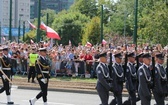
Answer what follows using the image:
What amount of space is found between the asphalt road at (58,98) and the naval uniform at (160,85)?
5.34m

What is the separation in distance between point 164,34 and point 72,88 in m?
11.0

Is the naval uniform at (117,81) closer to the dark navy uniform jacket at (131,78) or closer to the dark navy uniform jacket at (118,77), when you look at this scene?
the dark navy uniform jacket at (118,77)

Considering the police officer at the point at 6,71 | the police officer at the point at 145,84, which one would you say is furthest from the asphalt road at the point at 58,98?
the police officer at the point at 145,84

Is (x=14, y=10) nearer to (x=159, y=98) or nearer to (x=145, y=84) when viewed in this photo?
(x=159, y=98)

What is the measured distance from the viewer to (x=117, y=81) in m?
12.0

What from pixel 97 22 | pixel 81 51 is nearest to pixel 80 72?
pixel 81 51

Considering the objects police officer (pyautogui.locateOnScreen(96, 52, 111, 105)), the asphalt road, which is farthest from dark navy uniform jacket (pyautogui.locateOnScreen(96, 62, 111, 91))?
the asphalt road

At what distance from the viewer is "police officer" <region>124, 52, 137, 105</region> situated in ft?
40.4

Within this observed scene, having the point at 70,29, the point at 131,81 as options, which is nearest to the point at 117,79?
the point at 131,81

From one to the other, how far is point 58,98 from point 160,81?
24.1ft

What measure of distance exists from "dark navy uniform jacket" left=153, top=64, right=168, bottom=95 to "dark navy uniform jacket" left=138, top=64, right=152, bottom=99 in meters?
0.28

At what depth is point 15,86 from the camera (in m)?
22.0

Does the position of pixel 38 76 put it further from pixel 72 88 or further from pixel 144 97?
pixel 72 88

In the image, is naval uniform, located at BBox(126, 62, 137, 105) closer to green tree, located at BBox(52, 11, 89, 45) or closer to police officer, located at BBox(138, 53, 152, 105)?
police officer, located at BBox(138, 53, 152, 105)
